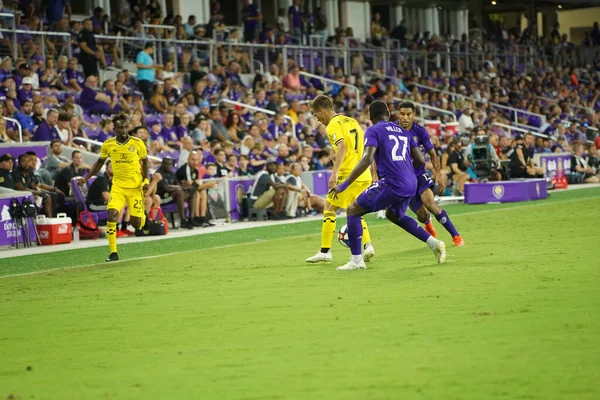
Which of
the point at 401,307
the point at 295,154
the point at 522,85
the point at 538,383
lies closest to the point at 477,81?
the point at 522,85

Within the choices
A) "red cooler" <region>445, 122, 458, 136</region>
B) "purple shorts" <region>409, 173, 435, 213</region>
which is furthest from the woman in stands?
"purple shorts" <region>409, 173, 435, 213</region>

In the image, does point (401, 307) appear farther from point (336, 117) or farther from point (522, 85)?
point (522, 85)

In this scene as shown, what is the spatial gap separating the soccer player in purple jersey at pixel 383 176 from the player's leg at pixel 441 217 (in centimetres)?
276

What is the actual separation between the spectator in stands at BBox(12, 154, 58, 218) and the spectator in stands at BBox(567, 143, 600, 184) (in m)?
18.9

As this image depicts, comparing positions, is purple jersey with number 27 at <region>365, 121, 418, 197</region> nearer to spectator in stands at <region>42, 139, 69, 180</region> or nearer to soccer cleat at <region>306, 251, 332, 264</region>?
soccer cleat at <region>306, 251, 332, 264</region>

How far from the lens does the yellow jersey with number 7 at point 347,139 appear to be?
45.6 ft

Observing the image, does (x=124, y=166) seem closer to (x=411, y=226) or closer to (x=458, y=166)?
(x=411, y=226)

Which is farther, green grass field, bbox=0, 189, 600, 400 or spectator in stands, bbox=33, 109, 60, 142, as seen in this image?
spectator in stands, bbox=33, 109, 60, 142

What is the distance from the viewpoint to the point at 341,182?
1439 cm

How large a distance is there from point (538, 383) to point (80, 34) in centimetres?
2264

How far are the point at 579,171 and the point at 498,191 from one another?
813 cm

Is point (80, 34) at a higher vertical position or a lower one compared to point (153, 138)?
higher

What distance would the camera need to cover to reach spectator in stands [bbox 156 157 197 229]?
74.0ft

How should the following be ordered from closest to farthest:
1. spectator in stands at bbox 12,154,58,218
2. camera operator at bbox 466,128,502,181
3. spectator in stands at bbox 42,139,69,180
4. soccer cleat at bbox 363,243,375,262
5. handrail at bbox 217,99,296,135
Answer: soccer cleat at bbox 363,243,375,262
spectator in stands at bbox 12,154,58,218
spectator in stands at bbox 42,139,69,180
camera operator at bbox 466,128,502,181
handrail at bbox 217,99,296,135
